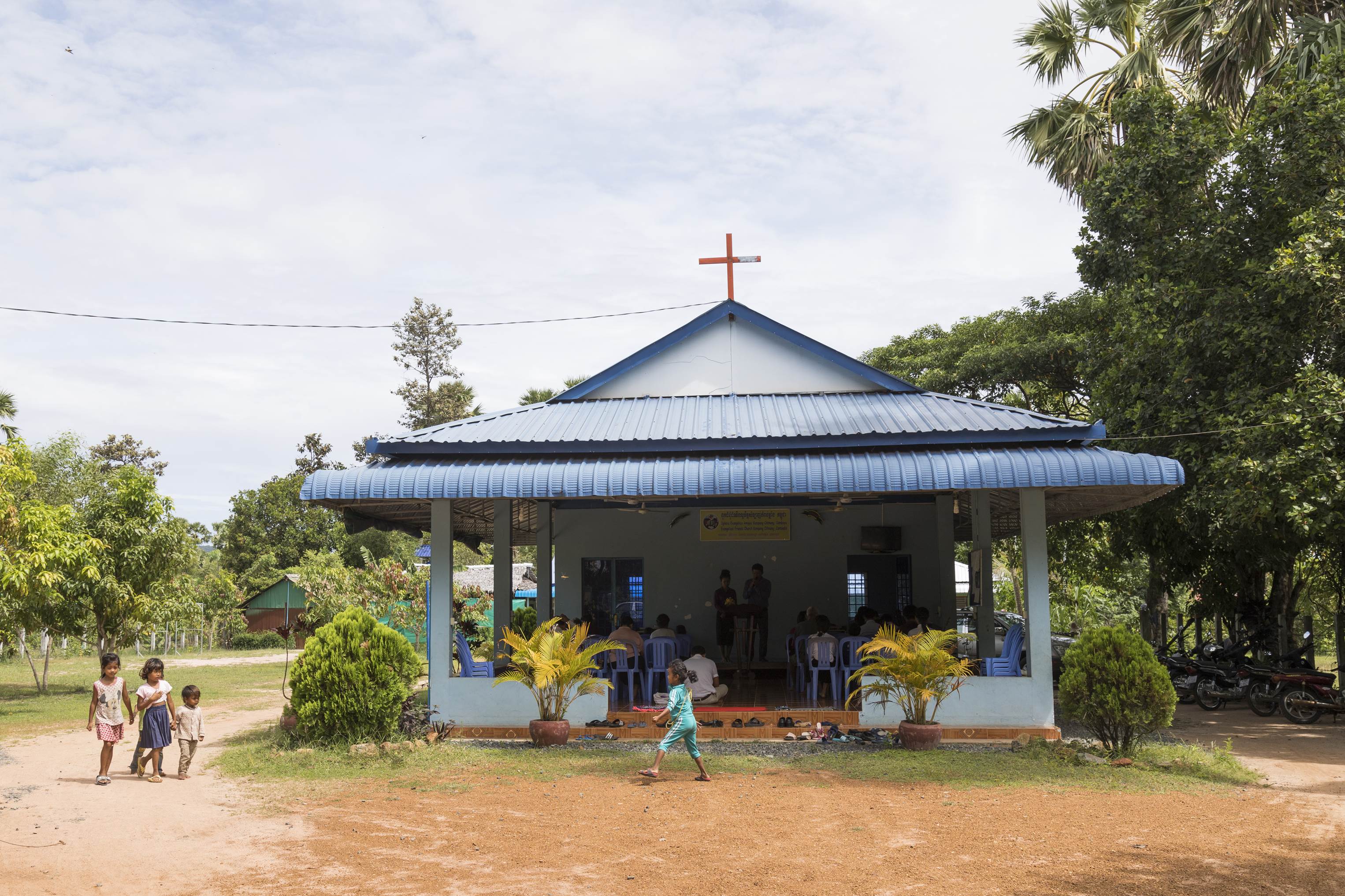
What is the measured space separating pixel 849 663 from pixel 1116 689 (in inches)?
151

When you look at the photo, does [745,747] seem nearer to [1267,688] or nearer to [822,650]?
[822,650]

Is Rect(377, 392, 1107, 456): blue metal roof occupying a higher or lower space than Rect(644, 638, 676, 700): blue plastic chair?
higher

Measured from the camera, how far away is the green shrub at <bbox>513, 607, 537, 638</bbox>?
20297 mm

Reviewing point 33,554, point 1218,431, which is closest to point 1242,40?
point 1218,431

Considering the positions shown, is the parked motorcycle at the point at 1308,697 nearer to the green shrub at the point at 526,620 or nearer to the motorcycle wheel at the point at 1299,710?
the motorcycle wheel at the point at 1299,710

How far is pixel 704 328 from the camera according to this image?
15.4 metres

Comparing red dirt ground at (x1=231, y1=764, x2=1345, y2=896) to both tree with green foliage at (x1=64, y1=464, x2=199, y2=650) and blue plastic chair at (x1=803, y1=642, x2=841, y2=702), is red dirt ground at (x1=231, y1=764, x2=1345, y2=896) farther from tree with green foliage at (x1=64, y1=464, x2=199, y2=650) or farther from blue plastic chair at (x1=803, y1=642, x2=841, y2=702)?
tree with green foliage at (x1=64, y1=464, x2=199, y2=650)

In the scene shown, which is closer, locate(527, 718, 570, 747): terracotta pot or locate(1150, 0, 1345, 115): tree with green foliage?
locate(527, 718, 570, 747): terracotta pot

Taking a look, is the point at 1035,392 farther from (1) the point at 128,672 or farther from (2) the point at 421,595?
(1) the point at 128,672

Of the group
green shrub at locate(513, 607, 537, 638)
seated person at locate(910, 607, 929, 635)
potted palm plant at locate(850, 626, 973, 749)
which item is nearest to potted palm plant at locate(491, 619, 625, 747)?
potted palm plant at locate(850, 626, 973, 749)

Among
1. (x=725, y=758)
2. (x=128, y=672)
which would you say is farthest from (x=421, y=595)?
(x=725, y=758)

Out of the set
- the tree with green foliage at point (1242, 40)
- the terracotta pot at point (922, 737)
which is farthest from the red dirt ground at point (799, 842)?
the tree with green foliage at point (1242, 40)

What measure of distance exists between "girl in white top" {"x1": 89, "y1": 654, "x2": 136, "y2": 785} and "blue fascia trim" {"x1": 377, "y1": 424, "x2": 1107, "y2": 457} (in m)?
3.93

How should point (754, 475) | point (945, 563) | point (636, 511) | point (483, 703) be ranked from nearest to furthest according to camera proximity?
point (754, 475) → point (483, 703) → point (945, 563) → point (636, 511)
